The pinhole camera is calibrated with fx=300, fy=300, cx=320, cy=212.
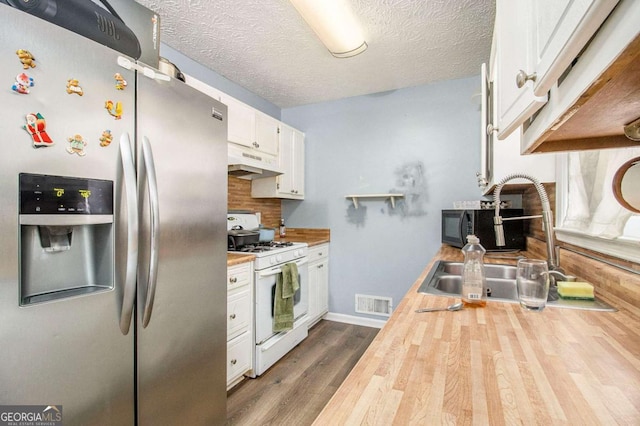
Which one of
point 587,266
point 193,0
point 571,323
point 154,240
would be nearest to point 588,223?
point 587,266

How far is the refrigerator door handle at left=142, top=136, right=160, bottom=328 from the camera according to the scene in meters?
1.16

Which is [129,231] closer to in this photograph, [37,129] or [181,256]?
[181,256]

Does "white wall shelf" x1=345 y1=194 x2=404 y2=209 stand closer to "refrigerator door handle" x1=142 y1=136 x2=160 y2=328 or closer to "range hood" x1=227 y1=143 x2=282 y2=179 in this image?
"range hood" x1=227 y1=143 x2=282 y2=179

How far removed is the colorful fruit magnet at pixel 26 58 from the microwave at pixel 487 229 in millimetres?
2468

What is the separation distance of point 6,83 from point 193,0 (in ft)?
4.45

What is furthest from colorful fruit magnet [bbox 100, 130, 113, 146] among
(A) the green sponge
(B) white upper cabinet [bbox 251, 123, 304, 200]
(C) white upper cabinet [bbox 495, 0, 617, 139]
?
(B) white upper cabinet [bbox 251, 123, 304, 200]

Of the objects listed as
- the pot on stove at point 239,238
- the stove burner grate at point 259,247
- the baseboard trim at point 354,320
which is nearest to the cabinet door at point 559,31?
the stove burner grate at point 259,247

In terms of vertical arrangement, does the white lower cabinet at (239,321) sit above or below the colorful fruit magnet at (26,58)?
below

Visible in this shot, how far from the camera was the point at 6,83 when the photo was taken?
0.81 meters

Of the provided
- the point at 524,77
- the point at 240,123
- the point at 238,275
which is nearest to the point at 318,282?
the point at 238,275

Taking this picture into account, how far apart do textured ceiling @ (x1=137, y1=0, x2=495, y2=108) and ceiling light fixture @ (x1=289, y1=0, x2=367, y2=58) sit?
0.22 feet

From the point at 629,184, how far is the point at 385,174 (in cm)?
254

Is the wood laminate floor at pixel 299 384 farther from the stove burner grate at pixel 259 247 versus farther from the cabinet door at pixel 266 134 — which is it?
the cabinet door at pixel 266 134

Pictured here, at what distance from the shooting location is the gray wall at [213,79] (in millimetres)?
2332
